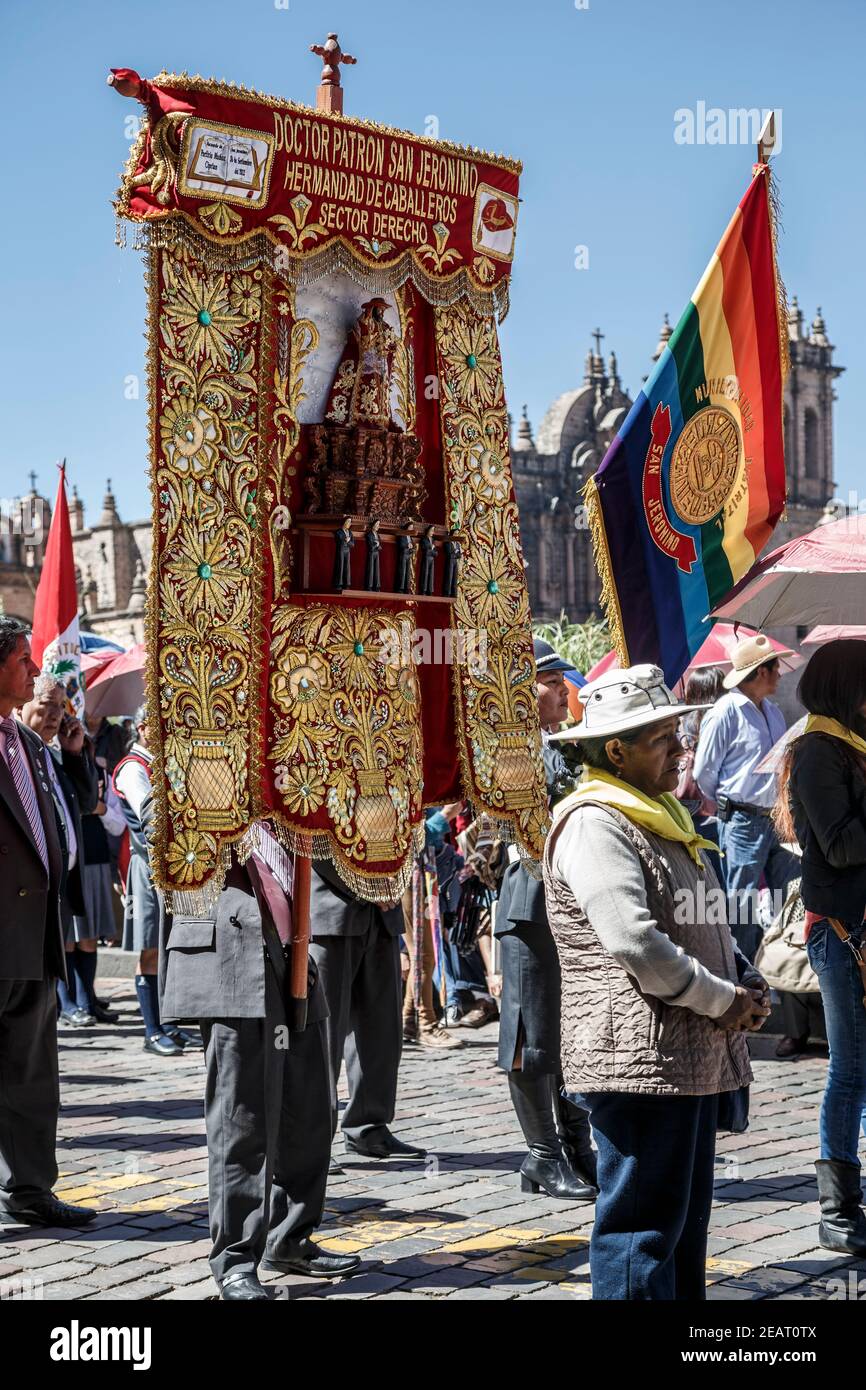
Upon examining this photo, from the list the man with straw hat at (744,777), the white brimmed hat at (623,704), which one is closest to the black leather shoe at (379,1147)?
the white brimmed hat at (623,704)

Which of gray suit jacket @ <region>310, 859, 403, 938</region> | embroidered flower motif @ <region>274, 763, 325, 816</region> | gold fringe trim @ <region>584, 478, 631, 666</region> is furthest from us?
gray suit jacket @ <region>310, 859, 403, 938</region>

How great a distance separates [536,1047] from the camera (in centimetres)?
623

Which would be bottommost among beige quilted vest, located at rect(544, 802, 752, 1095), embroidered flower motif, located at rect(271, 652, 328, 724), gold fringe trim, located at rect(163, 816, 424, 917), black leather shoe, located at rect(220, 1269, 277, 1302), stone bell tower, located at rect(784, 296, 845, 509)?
black leather shoe, located at rect(220, 1269, 277, 1302)

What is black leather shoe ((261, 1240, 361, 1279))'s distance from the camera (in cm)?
509

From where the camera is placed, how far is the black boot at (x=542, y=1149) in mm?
6105

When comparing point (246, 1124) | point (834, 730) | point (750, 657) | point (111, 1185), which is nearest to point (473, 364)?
point (834, 730)

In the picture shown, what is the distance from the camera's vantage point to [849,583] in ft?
23.6

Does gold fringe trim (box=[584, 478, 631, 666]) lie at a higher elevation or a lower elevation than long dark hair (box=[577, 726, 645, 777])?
higher

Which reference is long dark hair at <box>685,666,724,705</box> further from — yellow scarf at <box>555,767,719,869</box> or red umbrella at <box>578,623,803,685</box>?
yellow scarf at <box>555,767,719,869</box>

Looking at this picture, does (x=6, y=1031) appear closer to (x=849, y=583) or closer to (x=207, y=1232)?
(x=207, y=1232)

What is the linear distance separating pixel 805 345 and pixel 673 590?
62612mm

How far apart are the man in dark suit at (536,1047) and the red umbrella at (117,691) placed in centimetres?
662

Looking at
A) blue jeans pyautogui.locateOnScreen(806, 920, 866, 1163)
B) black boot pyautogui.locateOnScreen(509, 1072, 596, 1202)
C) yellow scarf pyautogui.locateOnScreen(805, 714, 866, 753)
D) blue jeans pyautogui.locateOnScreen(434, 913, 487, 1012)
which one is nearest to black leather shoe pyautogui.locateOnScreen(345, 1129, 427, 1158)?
black boot pyautogui.locateOnScreen(509, 1072, 596, 1202)

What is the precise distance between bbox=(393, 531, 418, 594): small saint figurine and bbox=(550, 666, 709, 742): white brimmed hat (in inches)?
43.7
